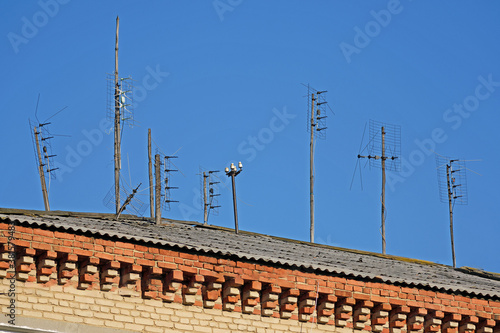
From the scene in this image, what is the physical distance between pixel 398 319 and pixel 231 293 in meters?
3.86

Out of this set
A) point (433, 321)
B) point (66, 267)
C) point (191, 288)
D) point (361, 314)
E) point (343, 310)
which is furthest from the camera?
point (433, 321)

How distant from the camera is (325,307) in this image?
731 inches

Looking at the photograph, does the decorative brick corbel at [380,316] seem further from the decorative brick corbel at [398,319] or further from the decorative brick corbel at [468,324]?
the decorative brick corbel at [468,324]

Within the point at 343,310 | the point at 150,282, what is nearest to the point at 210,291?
the point at 150,282

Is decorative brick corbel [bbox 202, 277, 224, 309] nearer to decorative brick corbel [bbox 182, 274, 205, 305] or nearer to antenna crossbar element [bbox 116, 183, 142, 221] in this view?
decorative brick corbel [bbox 182, 274, 205, 305]

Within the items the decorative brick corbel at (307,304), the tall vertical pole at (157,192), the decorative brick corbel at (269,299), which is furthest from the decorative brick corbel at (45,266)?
the tall vertical pole at (157,192)

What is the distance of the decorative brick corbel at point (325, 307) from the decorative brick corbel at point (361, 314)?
1.98 feet

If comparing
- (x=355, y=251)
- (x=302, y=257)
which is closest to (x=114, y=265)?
(x=302, y=257)

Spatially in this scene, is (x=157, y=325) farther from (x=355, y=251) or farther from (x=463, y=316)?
(x=355, y=251)

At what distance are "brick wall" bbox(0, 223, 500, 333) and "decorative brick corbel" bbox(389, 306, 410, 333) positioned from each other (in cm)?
2

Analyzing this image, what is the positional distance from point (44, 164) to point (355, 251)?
10.4 metres

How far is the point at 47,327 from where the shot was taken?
15.6m

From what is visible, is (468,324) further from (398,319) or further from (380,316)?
(380,316)

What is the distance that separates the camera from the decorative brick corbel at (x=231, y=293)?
1758 centimetres
